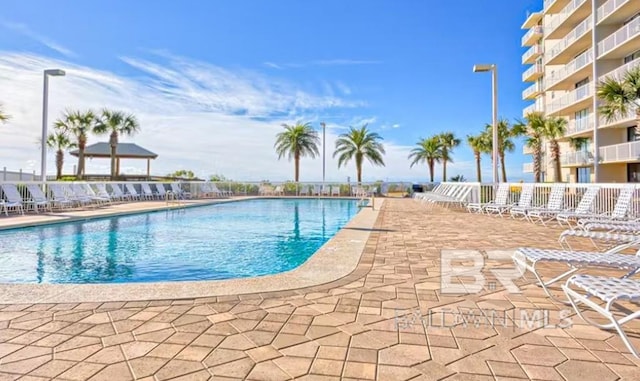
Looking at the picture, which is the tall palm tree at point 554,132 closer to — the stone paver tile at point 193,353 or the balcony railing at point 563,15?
the balcony railing at point 563,15

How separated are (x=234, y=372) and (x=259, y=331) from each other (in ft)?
1.78

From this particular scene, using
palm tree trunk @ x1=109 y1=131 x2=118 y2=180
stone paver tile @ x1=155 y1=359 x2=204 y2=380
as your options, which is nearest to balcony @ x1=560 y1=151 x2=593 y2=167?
stone paver tile @ x1=155 y1=359 x2=204 y2=380

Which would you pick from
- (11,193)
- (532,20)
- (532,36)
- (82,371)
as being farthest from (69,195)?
(532,20)

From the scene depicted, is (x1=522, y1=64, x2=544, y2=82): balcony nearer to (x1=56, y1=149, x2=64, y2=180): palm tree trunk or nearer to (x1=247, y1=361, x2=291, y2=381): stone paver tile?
(x1=247, y1=361, x2=291, y2=381): stone paver tile

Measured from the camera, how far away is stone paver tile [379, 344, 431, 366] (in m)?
2.11

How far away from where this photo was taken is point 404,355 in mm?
2184

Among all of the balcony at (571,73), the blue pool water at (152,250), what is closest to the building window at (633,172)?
the balcony at (571,73)

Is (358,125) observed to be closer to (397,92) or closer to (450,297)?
(397,92)

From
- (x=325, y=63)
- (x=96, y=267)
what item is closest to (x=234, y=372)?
(x=96, y=267)

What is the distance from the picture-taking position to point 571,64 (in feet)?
74.2

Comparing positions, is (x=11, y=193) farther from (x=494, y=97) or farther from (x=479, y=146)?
(x=479, y=146)

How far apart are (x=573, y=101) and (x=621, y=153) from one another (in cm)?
566

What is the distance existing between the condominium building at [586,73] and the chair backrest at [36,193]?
24.9m

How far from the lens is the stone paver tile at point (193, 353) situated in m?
2.13
